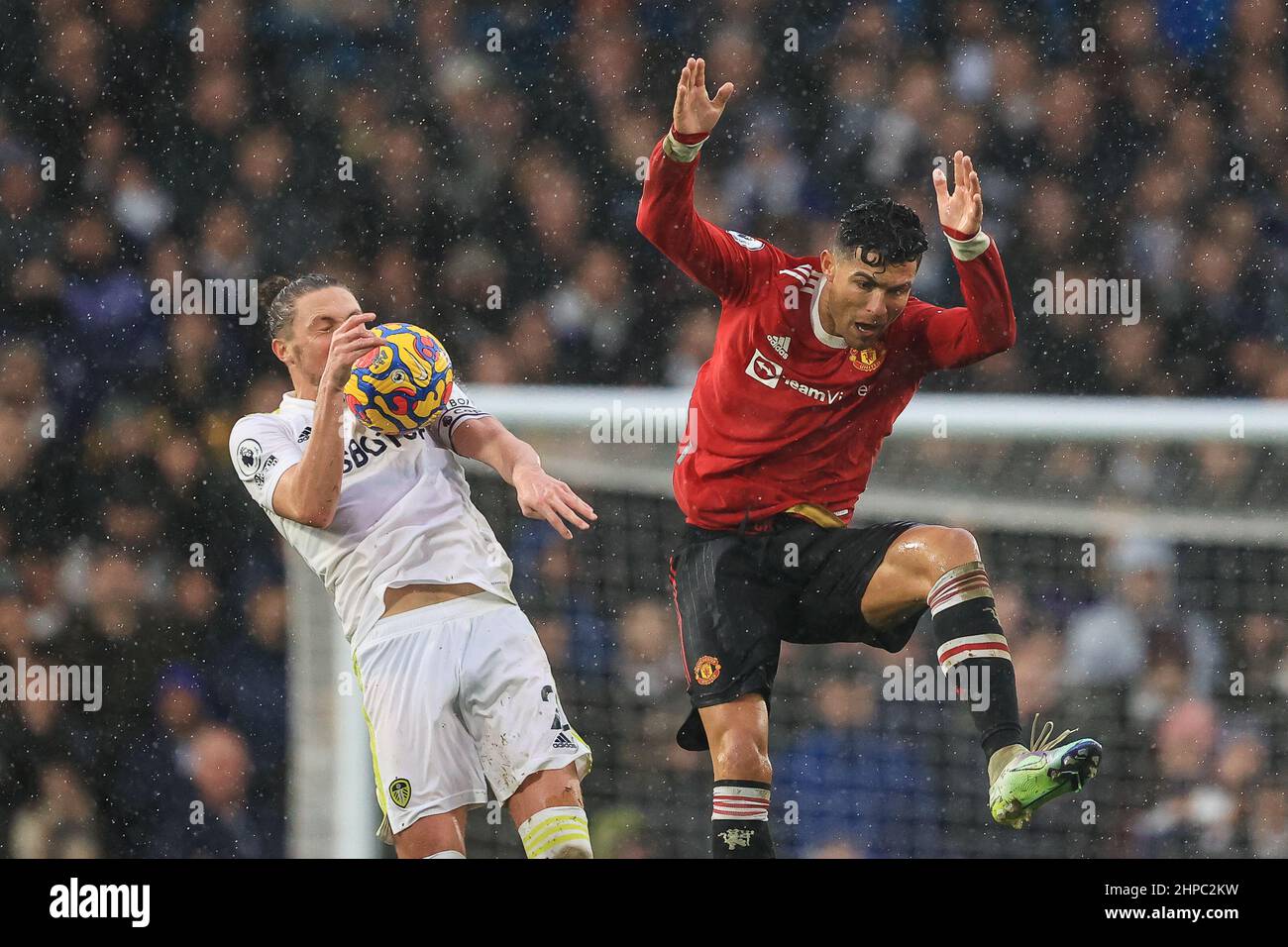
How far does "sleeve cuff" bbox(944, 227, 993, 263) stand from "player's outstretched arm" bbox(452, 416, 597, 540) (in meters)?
1.00

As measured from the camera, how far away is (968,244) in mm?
3912

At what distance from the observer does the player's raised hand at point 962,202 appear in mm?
3898

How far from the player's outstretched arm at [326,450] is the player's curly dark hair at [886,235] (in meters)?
1.13

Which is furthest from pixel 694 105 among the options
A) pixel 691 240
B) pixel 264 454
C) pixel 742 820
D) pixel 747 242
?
pixel 742 820

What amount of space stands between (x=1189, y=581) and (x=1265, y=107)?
2.06m

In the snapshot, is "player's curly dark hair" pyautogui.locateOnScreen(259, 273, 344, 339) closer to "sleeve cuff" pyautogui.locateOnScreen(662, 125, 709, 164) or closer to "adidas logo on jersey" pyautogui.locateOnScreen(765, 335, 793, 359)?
"sleeve cuff" pyautogui.locateOnScreen(662, 125, 709, 164)

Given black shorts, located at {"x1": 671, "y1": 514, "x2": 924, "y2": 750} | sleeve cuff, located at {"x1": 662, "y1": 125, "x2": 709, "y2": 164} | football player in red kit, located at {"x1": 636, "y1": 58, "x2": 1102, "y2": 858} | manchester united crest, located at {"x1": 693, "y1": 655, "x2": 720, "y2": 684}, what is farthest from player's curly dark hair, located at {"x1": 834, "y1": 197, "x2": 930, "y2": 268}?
manchester united crest, located at {"x1": 693, "y1": 655, "x2": 720, "y2": 684}

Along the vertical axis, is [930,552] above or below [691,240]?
below

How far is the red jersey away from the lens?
4.14 m

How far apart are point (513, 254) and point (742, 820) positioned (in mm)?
2897

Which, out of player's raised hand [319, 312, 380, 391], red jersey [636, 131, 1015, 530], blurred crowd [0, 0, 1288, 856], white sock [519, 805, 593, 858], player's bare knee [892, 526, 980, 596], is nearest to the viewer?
player's raised hand [319, 312, 380, 391]

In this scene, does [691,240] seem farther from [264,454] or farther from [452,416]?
[264,454]

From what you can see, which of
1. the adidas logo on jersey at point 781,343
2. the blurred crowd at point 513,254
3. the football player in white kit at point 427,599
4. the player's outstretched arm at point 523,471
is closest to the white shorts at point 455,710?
the football player in white kit at point 427,599
